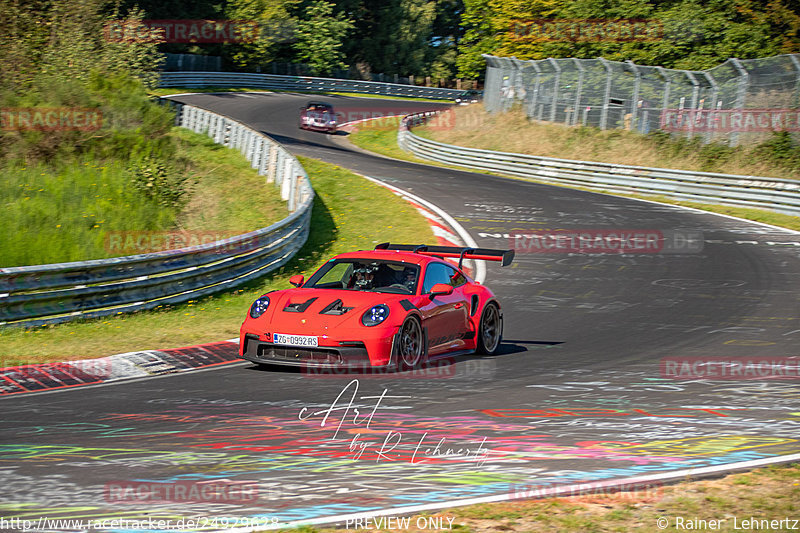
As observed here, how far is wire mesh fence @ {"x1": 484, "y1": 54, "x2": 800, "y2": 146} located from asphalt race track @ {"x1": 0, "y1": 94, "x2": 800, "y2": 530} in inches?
719

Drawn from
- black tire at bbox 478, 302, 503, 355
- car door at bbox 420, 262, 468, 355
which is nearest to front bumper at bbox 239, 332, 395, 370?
car door at bbox 420, 262, 468, 355

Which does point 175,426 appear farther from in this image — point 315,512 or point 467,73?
point 467,73

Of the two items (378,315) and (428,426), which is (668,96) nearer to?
(378,315)

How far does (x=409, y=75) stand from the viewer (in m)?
86.6

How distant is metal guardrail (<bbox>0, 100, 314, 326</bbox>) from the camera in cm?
1209

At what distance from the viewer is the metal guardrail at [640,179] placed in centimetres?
2639

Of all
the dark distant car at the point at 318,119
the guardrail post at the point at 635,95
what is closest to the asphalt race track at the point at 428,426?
the guardrail post at the point at 635,95

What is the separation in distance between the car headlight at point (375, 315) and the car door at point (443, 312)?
2.20 feet

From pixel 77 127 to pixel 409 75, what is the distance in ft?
215

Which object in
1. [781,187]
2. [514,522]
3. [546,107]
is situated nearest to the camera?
[514,522]

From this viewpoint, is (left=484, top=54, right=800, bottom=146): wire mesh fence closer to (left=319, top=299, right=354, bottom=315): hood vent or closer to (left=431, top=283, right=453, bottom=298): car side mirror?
(left=431, top=283, right=453, bottom=298): car side mirror

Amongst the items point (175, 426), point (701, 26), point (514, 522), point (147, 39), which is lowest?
point (175, 426)

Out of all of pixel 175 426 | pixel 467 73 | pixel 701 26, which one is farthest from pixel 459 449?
pixel 467 73

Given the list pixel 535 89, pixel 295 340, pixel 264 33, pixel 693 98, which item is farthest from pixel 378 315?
pixel 264 33
